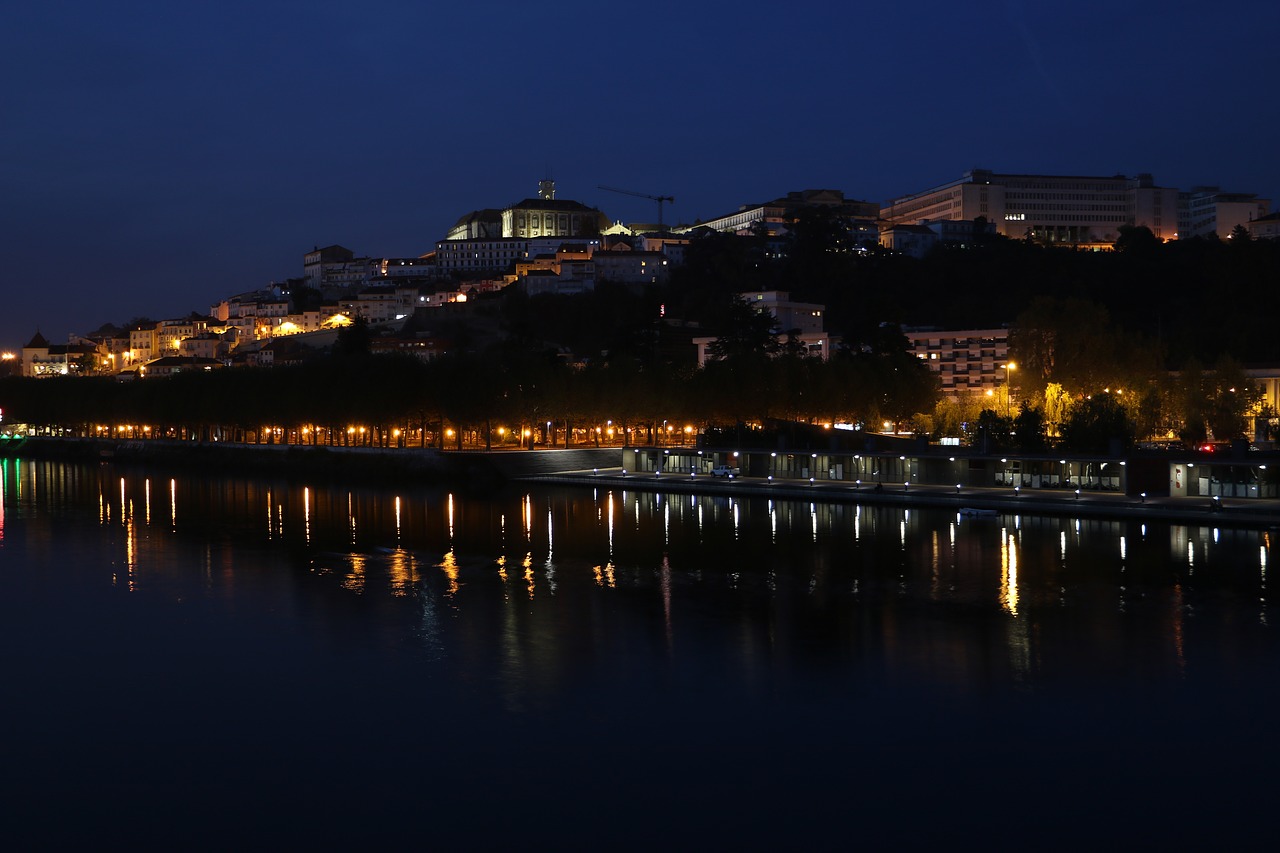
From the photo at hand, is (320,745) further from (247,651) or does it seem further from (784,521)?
(784,521)

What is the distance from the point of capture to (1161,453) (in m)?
37.8

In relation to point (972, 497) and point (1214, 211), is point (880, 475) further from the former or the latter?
point (1214, 211)

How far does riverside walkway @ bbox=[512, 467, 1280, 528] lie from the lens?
1289 inches

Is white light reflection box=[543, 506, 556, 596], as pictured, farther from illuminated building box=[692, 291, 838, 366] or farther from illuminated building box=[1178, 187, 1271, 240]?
illuminated building box=[1178, 187, 1271, 240]

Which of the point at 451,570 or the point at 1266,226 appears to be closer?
the point at 451,570

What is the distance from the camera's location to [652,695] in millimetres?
16547

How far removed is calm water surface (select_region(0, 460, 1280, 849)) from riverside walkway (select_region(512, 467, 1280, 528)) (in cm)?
200

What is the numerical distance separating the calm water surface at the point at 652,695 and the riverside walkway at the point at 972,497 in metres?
2.00

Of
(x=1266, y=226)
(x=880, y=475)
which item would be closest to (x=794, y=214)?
(x=1266, y=226)

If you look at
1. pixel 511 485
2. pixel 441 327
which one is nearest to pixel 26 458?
pixel 441 327

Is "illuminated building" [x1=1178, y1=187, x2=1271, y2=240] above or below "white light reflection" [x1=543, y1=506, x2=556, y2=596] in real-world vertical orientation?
above

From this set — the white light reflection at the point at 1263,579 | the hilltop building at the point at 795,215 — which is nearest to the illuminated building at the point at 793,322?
the hilltop building at the point at 795,215

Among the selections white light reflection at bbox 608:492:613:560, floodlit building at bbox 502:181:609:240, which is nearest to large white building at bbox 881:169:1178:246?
floodlit building at bbox 502:181:609:240

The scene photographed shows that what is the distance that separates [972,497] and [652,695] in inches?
932
